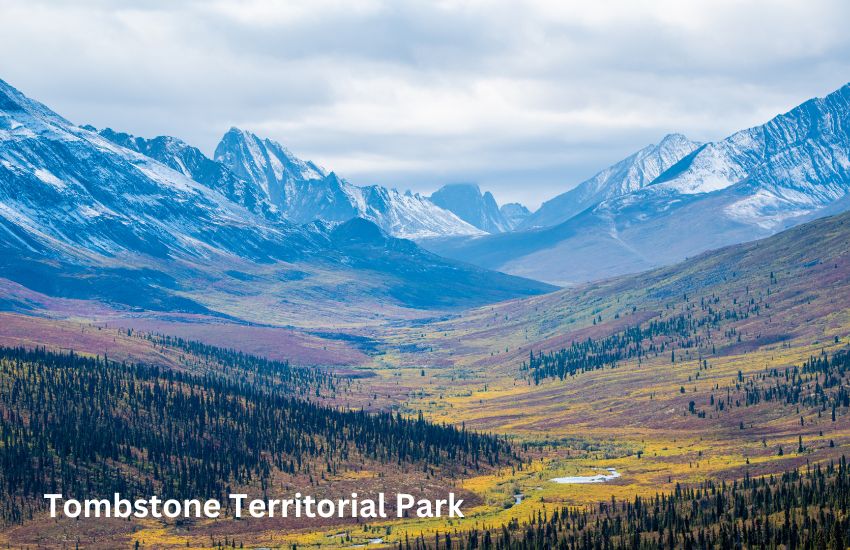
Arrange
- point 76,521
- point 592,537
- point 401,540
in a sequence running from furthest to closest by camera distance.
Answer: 1. point 76,521
2. point 401,540
3. point 592,537

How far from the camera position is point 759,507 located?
174 meters

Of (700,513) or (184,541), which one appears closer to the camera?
(700,513)

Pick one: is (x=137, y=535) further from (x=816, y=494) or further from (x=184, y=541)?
(x=816, y=494)

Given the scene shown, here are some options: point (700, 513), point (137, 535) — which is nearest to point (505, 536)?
point (700, 513)

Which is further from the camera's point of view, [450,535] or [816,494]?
[450,535]

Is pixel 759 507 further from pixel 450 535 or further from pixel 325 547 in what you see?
pixel 325 547

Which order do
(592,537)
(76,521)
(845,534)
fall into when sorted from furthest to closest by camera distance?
(76,521) < (592,537) < (845,534)

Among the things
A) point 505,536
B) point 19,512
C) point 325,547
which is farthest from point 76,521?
point 505,536

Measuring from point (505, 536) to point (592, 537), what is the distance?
13.2 metres

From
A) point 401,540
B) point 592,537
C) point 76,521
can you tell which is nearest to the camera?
point 592,537

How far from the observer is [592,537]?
16900cm

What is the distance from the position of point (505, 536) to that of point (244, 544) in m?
43.7

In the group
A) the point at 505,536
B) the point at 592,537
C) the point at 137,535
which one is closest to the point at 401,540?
the point at 505,536

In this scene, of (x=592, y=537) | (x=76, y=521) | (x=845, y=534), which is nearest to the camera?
(x=845, y=534)
